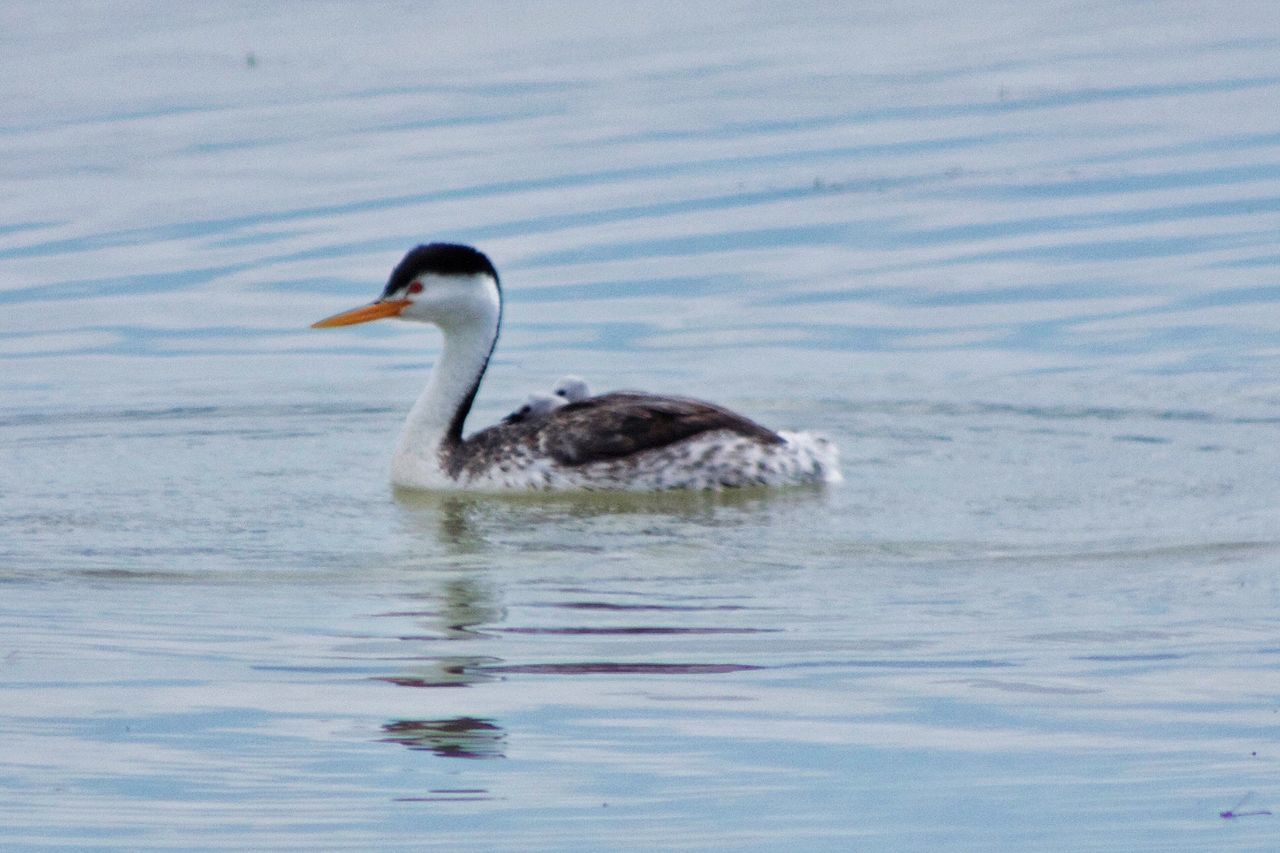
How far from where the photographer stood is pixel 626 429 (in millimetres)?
13984

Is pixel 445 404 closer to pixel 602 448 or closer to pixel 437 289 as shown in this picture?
pixel 437 289

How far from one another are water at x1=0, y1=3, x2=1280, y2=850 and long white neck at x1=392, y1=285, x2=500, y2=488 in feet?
1.29

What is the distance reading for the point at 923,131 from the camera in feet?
79.8

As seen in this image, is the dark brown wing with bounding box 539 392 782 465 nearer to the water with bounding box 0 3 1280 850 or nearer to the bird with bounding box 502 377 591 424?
the water with bounding box 0 3 1280 850

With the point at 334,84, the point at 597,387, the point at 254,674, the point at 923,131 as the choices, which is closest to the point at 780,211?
the point at 923,131

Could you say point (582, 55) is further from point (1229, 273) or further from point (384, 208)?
point (1229, 273)

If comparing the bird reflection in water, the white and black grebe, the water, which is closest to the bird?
the white and black grebe

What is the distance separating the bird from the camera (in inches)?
579

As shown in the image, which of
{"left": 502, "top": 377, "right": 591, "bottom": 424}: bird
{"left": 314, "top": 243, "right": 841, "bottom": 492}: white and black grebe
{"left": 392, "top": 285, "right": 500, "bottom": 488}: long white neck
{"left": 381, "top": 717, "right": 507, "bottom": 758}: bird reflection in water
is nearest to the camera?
{"left": 381, "top": 717, "right": 507, "bottom": 758}: bird reflection in water

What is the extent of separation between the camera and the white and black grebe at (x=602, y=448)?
1386 centimetres

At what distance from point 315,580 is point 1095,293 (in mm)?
8492

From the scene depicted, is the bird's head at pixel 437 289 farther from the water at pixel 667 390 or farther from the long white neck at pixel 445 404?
the water at pixel 667 390

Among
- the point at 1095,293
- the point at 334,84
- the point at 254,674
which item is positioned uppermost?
the point at 334,84

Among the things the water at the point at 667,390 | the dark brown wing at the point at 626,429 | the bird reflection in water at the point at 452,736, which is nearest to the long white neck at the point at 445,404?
the water at the point at 667,390
